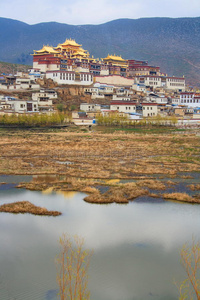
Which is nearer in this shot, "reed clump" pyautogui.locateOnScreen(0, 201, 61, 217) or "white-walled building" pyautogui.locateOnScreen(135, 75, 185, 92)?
"reed clump" pyautogui.locateOnScreen(0, 201, 61, 217)

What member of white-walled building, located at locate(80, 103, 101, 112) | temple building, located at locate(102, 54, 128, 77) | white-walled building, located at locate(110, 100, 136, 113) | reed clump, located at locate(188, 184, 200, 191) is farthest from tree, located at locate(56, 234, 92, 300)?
temple building, located at locate(102, 54, 128, 77)

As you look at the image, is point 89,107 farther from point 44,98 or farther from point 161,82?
point 161,82

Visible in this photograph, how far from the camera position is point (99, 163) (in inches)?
1187

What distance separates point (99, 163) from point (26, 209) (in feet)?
41.8

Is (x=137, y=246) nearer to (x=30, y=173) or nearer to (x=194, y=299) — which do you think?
(x=194, y=299)

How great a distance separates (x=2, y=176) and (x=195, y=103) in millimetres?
68673

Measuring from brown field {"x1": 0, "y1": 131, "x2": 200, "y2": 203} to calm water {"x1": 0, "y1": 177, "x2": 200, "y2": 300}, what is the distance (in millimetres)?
2256

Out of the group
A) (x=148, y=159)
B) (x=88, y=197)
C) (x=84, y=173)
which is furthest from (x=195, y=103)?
(x=88, y=197)

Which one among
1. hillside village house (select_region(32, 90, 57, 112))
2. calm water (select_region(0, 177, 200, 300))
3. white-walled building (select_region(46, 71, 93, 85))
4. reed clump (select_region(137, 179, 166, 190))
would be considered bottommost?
calm water (select_region(0, 177, 200, 300))

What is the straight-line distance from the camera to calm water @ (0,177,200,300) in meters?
11.3

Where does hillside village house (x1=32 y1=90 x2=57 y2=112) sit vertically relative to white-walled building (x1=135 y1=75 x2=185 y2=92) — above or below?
below

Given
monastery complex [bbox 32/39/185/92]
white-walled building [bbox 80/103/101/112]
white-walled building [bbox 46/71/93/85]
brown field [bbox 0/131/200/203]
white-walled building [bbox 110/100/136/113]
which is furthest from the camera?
monastery complex [bbox 32/39/185/92]

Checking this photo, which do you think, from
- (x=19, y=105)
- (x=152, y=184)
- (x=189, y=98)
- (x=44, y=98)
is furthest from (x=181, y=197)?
(x=189, y=98)

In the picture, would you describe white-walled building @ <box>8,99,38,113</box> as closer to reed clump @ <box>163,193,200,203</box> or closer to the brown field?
the brown field
